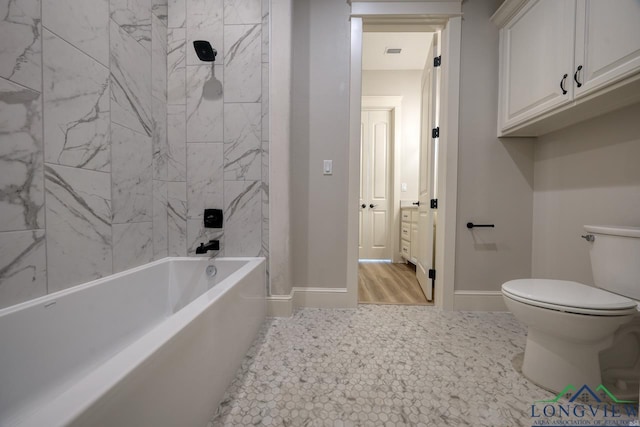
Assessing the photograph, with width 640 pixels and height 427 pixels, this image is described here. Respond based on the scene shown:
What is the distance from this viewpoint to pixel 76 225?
3.68ft

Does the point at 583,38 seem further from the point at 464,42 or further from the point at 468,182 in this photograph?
the point at 468,182

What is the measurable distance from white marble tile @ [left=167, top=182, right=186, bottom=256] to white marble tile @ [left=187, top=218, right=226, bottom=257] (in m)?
0.03

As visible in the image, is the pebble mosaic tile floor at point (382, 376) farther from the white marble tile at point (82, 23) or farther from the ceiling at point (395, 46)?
the ceiling at point (395, 46)

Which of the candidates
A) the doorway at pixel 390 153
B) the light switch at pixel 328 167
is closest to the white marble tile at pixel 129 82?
the light switch at pixel 328 167

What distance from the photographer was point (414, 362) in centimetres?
124

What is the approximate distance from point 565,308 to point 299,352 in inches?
46.9

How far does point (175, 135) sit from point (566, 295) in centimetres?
235

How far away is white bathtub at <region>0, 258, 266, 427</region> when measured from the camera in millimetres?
495

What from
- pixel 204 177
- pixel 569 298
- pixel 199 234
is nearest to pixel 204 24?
pixel 204 177

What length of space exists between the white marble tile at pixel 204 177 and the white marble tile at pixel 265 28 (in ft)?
2.30

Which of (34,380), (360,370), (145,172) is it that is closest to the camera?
(34,380)

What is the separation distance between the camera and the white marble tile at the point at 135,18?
1348mm

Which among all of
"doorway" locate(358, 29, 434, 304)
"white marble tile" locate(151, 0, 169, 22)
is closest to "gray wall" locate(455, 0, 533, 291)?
"doorway" locate(358, 29, 434, 304)

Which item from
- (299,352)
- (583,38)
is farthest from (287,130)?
(583,38)
